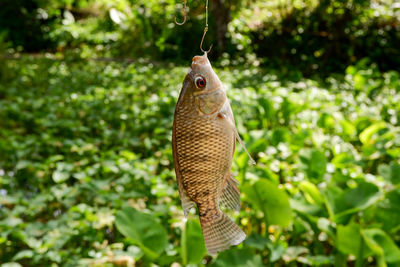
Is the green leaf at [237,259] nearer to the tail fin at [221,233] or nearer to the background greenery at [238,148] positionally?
the background greenery at [238,148]

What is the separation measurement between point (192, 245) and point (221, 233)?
52.2 inches

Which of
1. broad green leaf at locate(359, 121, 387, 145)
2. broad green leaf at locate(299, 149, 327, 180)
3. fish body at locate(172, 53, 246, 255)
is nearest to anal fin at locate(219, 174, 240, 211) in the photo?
fish body at locate(172, 53, 246, 255)

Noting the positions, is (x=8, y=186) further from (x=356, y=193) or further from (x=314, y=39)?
(x=314, y=39)

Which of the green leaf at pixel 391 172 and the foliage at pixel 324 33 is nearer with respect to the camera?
the green leaf at pixel 391 172

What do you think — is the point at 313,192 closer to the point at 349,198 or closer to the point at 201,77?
the point at 349,198

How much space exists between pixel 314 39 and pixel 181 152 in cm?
902

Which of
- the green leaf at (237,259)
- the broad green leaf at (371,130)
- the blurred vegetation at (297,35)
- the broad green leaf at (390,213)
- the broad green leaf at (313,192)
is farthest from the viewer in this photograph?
the blurred vegetation at (297,35)

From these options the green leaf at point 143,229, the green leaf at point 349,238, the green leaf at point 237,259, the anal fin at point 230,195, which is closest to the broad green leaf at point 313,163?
the green leaf at point 349,238

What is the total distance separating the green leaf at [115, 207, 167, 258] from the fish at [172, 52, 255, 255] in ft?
4.58

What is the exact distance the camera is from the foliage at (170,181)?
6.70ft

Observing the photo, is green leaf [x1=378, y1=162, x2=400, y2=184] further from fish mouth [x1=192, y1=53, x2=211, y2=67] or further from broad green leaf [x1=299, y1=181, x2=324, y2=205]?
fish mouth [x1=192, y1=53, x2=211, y2=67]

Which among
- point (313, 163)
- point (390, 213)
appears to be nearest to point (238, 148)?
point (313, 163)

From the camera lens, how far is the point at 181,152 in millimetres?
641

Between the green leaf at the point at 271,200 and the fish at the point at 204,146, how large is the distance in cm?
141
